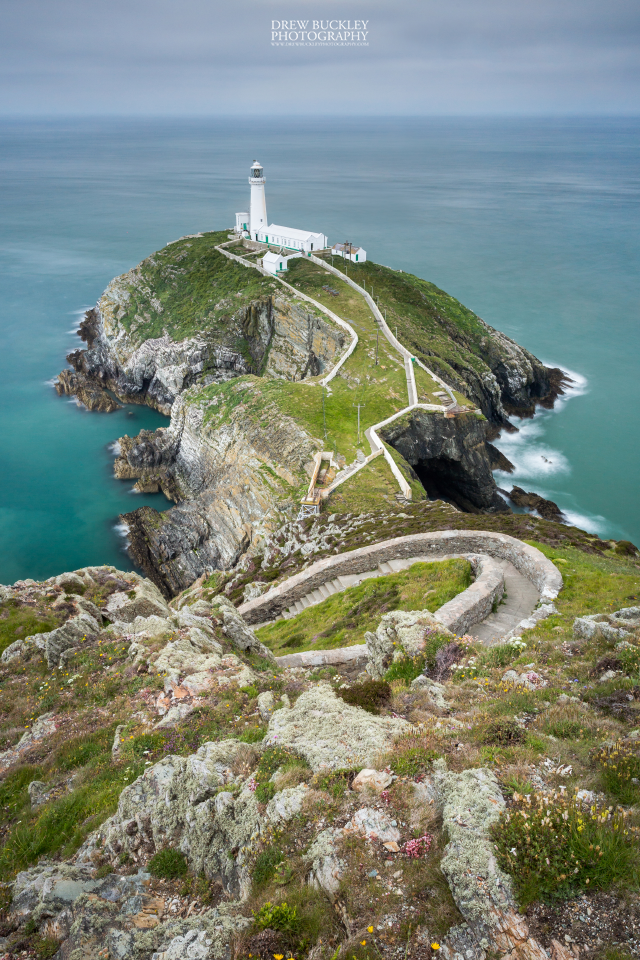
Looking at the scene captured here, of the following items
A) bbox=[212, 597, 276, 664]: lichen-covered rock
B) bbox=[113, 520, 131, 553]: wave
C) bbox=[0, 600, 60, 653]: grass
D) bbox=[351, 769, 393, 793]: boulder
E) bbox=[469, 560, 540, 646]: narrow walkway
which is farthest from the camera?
bbox=[113, 520, 131, 553]: wave

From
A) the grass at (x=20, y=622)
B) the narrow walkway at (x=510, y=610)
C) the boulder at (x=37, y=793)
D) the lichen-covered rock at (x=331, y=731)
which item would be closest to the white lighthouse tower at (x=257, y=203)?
the grass at (x=20, y=622)

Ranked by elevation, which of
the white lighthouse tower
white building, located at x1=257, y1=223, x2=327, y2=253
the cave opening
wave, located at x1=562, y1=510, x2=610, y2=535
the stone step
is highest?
the white lighthouse tower

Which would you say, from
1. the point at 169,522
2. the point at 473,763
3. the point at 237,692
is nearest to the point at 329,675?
the point at 237,692

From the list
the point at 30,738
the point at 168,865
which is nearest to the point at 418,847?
the point at 168,865

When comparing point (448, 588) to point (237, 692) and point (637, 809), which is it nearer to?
point (237, 692)

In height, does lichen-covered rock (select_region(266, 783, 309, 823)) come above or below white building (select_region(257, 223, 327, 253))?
below

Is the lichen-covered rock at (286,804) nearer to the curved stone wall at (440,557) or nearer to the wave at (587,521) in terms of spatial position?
the curved stone wall at (440,557)

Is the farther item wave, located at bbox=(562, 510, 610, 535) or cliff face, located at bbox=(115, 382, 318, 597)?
wave, located at bbox=(562, 510, 610, 535)

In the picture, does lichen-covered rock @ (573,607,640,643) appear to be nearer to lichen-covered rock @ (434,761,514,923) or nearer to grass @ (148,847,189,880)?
lichen-covered rock @ (434,761,514,923)

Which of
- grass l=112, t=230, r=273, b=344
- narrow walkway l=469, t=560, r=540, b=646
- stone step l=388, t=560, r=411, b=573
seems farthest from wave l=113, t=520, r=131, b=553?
narrow walkway l=469, t=560, r=540, b=646
